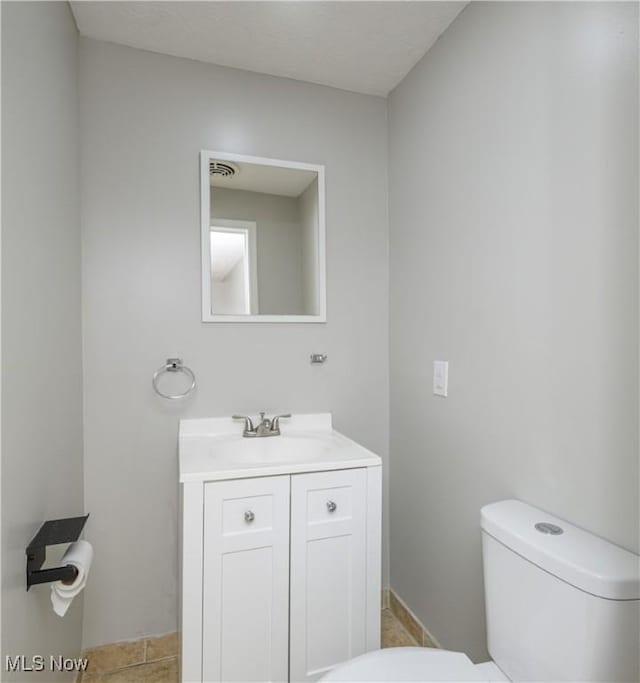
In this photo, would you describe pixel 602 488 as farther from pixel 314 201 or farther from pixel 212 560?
pixel 314 201

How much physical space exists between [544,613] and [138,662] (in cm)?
153

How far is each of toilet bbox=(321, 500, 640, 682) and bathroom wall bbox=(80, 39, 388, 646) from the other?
39.9 inches

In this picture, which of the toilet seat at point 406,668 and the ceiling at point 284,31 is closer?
the toilet seat at point 406,668

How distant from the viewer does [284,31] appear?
1559 millimetres

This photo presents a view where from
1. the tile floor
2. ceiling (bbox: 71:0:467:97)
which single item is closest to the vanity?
the tile floor

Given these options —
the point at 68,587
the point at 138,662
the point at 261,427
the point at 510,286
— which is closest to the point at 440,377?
the point at 510,286

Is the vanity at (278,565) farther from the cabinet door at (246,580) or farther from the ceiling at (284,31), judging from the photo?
the ceiling at (284,31)

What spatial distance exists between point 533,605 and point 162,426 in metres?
1.36

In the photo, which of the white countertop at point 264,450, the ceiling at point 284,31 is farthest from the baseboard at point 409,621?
the ceiling at point 284,31

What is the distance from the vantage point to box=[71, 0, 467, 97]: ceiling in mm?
1450

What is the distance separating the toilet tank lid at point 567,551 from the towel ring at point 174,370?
1162 millimetres

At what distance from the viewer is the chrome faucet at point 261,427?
1701mm

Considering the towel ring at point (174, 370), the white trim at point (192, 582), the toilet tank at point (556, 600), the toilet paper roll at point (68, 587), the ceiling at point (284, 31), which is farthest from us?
the towel ring at point (174, 370)

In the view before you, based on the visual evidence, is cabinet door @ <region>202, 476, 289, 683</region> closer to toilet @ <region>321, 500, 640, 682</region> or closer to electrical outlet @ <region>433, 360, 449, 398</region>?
toilet @ <region>321, 500, 640, 682</region>
